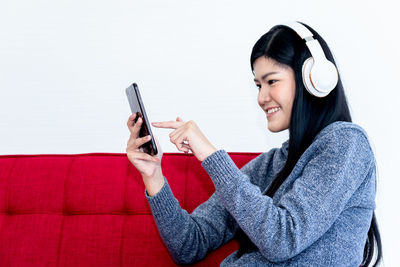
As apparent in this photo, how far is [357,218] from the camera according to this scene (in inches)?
33.7

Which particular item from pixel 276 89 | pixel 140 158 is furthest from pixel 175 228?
pixel 276 89

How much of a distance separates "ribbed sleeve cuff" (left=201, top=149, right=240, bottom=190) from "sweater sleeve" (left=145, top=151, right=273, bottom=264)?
24cm

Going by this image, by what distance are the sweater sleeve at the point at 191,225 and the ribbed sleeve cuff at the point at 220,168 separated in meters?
0.24

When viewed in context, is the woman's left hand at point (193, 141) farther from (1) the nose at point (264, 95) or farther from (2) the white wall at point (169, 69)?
(2) the white wall at point (169, 69)

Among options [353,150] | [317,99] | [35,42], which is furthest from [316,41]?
[35,42]

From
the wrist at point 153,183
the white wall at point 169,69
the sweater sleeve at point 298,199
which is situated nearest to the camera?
the sweater sleeve at point 298,199

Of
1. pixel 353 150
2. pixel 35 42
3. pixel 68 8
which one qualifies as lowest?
pixel 353 150

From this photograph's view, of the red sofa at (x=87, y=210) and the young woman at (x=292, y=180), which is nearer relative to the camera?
the young woman at (x=292, y=180)

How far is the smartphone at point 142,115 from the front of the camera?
92 centimetres

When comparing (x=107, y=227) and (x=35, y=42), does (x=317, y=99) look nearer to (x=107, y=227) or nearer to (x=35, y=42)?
(x=107, y=227)

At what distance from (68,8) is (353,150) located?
41.5 inches

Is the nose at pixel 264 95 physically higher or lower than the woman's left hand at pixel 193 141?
higher

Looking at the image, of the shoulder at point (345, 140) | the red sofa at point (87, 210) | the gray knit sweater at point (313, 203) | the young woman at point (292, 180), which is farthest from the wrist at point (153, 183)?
the shoulder at point (345, 140)

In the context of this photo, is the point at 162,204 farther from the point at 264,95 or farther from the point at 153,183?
the point at 264,95
